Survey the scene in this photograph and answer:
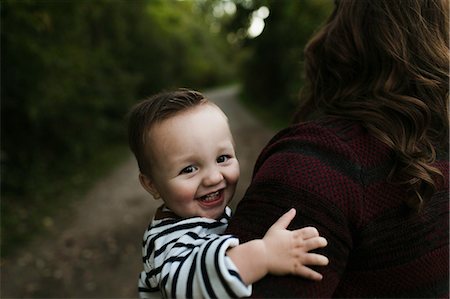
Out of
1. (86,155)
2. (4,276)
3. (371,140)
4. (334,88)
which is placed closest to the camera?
(371,140)

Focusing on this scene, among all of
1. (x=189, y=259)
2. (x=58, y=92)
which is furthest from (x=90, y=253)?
(x=189, y=259)

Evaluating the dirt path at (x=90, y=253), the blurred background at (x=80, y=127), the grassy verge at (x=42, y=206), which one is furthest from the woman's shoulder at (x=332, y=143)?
the grassy verge at (x=42, y=206)

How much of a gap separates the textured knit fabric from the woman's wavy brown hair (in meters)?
0.59

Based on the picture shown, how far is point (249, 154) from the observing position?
984 centimetres

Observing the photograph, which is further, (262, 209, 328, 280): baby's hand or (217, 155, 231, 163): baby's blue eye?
(217, 155, 231, 163): baby's blue eye

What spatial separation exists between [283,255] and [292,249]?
3cm

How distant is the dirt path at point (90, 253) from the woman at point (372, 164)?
3901 millimetres

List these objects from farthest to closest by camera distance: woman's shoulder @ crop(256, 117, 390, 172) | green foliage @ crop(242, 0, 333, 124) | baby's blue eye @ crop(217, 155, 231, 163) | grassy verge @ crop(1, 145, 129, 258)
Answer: green foliage @ crop(242, 0, 333, 124), grassy verge @ crop(1, 145, 129, 258), baby's blue eye @ crop(217, 155, 231, 163), woman's shoulder @ crop(256, 117, 390, 172)

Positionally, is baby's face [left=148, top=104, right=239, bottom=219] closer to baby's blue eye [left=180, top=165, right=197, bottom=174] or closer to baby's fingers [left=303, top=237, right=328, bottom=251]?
baby's blue eye [left=180, top=165, right=197, bottom=174]

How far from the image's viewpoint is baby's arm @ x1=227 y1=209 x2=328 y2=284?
3.98 feet

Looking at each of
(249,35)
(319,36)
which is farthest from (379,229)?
(249,35)

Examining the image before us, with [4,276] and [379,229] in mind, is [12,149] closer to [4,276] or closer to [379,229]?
[4,276]

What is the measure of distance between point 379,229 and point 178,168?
0.63 m

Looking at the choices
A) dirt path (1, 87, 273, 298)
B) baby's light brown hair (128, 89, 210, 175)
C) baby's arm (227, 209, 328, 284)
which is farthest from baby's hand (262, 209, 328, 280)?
dirt path (1, 87, 273, 298)
